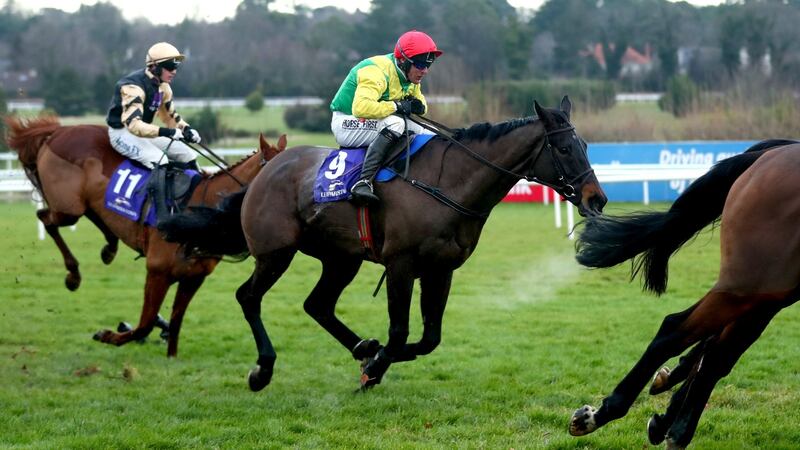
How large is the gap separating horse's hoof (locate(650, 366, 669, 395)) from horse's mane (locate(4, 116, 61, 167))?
5.82 m

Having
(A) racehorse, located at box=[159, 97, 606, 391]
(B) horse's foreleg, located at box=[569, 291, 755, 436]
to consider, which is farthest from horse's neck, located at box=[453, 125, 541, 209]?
(B) horse's foreleg, located at box=[569, 291, 755, 436]

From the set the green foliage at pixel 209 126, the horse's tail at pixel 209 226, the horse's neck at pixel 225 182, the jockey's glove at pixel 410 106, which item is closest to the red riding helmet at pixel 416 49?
the jockey's glove at pixel 410 106

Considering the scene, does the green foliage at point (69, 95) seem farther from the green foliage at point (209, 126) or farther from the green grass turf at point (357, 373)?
the green grass turf at point (357, 373)

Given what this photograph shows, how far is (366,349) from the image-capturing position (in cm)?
662

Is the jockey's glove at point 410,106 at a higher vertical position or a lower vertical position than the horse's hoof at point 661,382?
higher

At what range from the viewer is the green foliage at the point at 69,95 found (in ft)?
109

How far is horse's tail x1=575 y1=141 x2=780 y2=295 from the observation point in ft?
16.4

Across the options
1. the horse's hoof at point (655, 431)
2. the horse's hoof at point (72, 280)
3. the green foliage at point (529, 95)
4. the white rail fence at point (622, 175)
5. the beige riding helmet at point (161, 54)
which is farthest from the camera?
the green foliage at point (529, 95)

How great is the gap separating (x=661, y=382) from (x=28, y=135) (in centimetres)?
605

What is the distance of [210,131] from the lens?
27.3m

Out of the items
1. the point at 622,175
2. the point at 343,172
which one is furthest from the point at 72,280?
the point at 622,175

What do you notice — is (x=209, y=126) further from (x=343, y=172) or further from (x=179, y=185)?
(x=343, y=172)

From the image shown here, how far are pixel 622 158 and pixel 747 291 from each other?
52.2ft

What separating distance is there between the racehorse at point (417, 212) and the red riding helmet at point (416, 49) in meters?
0.51
